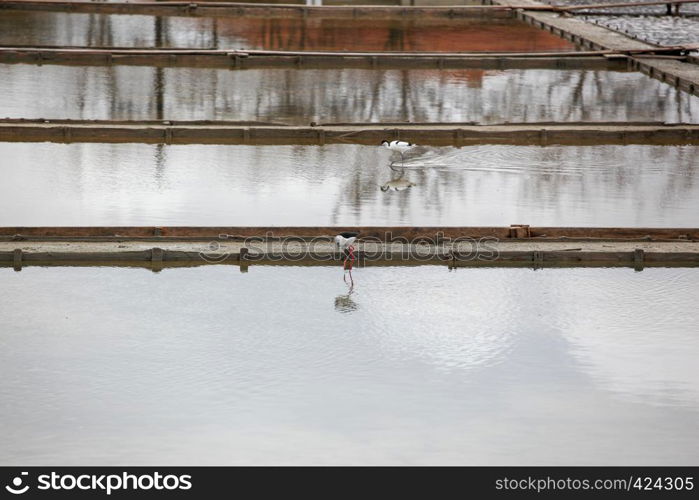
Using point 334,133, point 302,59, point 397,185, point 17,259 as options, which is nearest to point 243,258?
point 17,259

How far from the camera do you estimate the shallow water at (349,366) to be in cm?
768

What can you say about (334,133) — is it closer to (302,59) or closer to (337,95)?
(337,95)

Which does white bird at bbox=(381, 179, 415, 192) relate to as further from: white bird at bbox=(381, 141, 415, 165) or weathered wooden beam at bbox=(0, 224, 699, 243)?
weathered wooden beam at bbox=(0, 224, 699, 243)

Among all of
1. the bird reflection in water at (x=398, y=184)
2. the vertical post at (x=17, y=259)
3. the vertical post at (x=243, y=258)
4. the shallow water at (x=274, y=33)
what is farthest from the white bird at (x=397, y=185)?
the shallow water at (x=274, y=33)

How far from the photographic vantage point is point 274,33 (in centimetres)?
2403

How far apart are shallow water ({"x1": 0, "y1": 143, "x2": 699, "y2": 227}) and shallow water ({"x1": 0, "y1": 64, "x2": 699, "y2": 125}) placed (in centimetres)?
169

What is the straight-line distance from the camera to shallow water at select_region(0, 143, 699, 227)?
40.2 ft

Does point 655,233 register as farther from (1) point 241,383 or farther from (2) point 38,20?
(2) point 38,20

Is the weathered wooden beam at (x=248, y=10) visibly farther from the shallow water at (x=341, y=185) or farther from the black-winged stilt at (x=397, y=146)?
the black-winged stilt at (x=397, y=146)

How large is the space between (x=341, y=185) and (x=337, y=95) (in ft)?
16.3

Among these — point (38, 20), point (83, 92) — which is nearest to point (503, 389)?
point (83, 92)

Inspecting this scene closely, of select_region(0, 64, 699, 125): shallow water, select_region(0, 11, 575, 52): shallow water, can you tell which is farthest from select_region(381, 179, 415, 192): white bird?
select_region(0, 11, 575, 52): shallow water

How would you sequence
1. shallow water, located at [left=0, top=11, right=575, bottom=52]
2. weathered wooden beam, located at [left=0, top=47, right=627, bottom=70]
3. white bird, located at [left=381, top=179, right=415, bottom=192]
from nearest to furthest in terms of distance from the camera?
1. white bird, located at [left=381, top=179, right=415, bottom=192]
2. weathered wooden beam, located at [left=0, top=47, right=627, bottom=70]
3. shallow water, located at [left=0, top=11, right=575, bottom=52]

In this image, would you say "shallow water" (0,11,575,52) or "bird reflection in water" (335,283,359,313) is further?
"shallow water" (0,11,575,52)
